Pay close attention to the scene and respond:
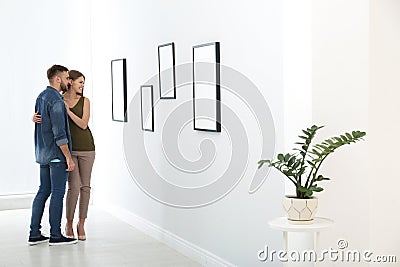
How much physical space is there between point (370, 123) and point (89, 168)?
3419mm

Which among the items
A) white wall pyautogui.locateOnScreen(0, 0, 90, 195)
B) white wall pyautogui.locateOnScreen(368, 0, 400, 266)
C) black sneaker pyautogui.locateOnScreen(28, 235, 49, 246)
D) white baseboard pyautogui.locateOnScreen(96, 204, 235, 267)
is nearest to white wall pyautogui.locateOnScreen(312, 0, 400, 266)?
white wall pyautogui.locateOnScreen(368, 0, 400, 266)

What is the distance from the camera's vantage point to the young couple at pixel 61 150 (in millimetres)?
6102

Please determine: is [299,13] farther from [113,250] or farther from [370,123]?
[113,250]

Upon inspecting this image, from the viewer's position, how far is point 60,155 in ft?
20.2

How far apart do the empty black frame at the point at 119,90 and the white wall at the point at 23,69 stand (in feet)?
3.62

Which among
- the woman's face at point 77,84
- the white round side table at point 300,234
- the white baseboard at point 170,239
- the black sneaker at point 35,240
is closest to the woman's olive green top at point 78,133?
the woman's face at point 77,84

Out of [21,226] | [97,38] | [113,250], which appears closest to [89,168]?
[113,250]

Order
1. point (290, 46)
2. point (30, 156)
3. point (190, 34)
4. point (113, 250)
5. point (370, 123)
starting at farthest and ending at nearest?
point (30, 156) < point (113, 250) < point (190, 34) < point (290, 46) < point (370, 123)

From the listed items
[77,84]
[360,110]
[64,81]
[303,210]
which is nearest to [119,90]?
[77,84]

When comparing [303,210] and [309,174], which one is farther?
[309,174]

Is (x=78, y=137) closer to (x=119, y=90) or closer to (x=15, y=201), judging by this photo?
Answer: (x=119, y=90)

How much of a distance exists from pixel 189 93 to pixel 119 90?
2031 millimetres

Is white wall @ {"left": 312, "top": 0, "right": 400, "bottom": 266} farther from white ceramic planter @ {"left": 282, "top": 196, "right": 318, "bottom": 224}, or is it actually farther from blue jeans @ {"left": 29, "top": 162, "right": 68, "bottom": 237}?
blue jeans @ {"left": 29, "top": 162, "right": 68, "bottom": 237}

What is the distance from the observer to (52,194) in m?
6.27
